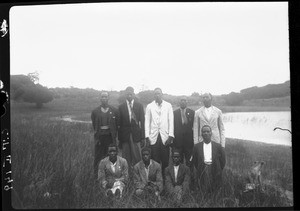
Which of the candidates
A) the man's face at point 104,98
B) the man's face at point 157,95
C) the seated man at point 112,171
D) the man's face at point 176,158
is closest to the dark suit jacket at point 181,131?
the man's face at point 176,158

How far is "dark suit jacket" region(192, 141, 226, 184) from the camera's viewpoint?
483cm

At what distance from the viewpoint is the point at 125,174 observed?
482 centimetres

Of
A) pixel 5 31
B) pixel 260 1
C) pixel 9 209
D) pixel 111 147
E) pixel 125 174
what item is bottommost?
pixel 9 209

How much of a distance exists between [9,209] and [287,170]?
3.12 metres

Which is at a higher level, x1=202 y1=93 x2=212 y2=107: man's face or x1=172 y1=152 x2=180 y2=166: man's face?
x1=202 y1=93 x2=212 y2=107: man's face

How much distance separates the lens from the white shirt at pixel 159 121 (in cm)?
486

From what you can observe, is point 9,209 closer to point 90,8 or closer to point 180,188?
point 180,188

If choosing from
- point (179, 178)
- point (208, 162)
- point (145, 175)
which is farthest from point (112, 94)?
point (208, 162)

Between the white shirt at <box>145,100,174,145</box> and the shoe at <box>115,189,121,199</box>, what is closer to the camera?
the shoe at <box>115,189,121,199</box>

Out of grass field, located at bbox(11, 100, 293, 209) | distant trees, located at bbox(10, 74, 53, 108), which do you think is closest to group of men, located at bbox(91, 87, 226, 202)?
grass field, located at bbox(11, 100, 293, 209)

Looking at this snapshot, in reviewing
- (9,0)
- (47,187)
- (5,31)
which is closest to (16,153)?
(47,187)

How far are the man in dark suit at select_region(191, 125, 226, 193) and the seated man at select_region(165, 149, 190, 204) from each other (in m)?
0.12

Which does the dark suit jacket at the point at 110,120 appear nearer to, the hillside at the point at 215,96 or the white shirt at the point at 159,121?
the hillside at the point at 215,96

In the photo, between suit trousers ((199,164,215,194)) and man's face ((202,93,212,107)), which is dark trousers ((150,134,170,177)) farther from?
man's face ((202,93,212,107))
